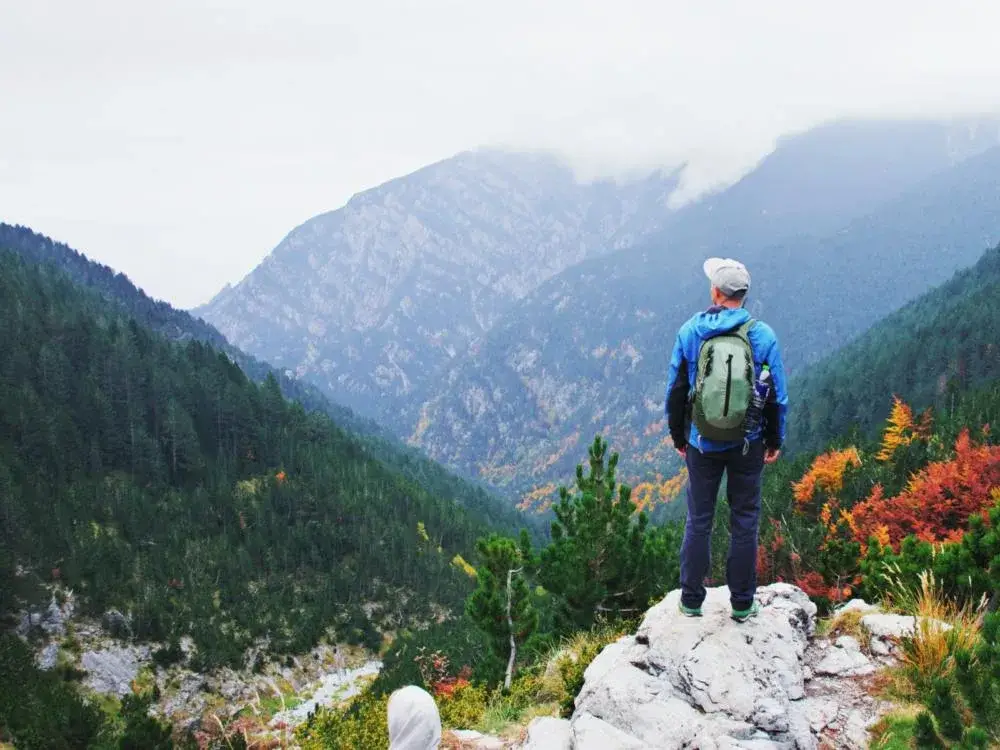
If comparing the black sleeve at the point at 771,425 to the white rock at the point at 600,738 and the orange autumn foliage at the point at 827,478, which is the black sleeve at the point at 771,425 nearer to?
the white rock at the point at 600,738

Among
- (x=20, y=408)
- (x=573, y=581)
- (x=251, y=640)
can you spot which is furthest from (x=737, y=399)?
(x=20, y=408)

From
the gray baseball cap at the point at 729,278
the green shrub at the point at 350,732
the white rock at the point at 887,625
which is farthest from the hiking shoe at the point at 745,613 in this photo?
the green shrub at the point at 350,732

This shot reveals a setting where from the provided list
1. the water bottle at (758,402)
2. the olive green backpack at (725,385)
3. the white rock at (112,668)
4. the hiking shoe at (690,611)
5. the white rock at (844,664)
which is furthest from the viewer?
the white rock at (112,668)

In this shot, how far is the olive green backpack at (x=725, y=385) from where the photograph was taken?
6301 mm

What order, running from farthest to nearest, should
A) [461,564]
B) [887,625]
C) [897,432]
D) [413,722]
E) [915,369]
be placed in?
1. [915,369]
2. [461,564]
3. [897,432]
4. [887,625]
5. [413,722]

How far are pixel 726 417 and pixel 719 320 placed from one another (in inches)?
40.3

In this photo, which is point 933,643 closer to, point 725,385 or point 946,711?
point 946,711

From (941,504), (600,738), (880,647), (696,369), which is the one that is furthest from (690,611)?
(941,504)

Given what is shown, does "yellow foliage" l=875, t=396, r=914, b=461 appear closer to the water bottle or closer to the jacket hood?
the water bottle

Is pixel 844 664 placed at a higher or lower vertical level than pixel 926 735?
lower

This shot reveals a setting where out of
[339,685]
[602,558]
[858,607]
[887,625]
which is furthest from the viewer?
[339,685]

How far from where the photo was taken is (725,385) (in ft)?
20.6

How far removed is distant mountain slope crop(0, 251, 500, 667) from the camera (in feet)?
224

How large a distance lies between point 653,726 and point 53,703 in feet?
181
